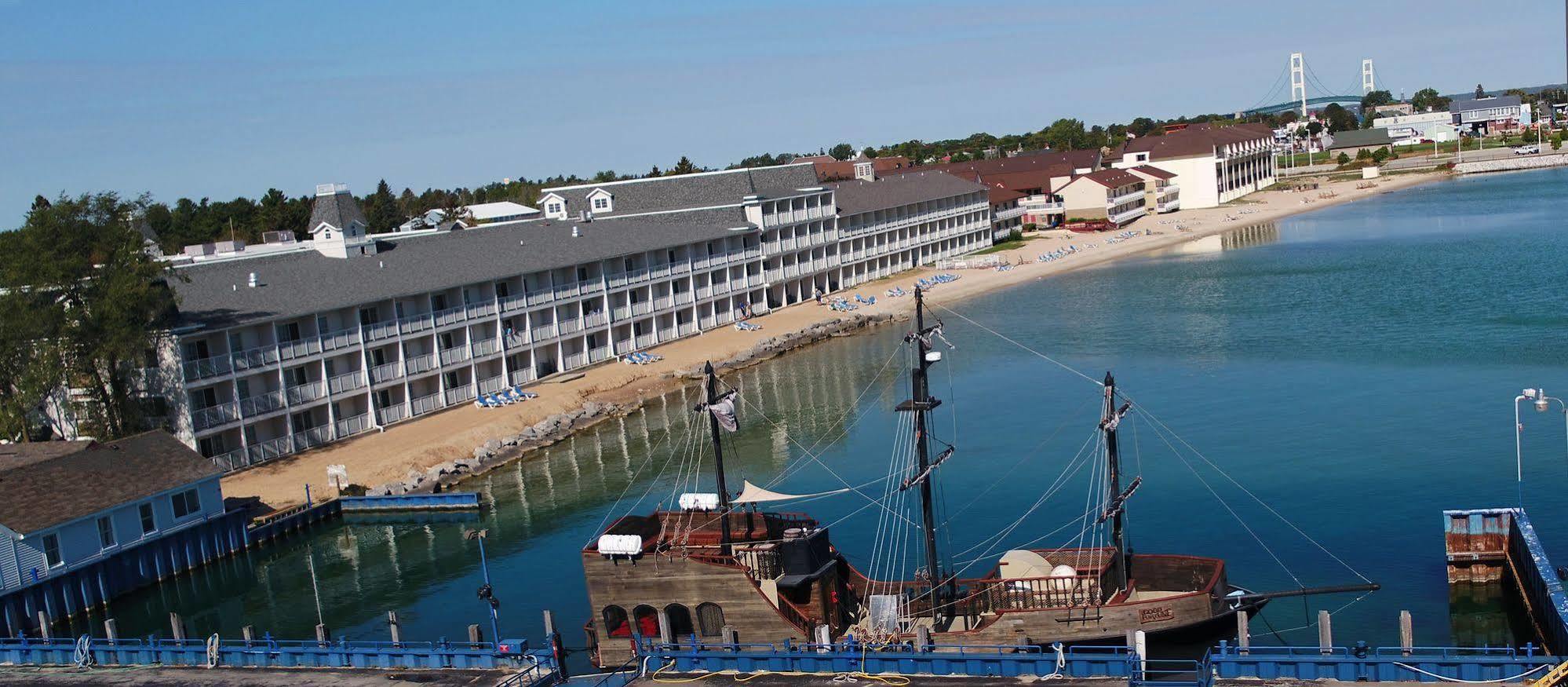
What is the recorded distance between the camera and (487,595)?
3191cm

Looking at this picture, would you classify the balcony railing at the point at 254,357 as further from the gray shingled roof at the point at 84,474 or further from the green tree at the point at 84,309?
the gray shingled roof at the point at 84,474

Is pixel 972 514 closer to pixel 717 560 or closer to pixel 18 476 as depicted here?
pixel 717 560

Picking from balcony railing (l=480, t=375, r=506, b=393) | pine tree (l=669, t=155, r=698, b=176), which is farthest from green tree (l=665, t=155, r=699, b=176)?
balcony railing (l=480, t=375, r=506, b=393)

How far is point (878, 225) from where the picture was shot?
11694cm

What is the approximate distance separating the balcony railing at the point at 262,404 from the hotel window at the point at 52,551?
612 inches

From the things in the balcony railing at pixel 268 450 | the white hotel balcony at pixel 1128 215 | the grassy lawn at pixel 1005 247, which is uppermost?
the white hotel balcony at pixel 1128 215

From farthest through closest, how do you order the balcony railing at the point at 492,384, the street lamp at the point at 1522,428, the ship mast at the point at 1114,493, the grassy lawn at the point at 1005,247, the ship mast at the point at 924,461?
the grassy lawn at the point at 1005,247 < the balcony railing at the point at 492,384 < the street lamp at the point at 1522,428 < the ship mast at the point at 924,461 < the ship mast at the point at 1114,493

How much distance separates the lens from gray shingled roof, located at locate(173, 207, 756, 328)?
A: 6291cm

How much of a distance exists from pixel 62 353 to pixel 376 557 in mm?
17877

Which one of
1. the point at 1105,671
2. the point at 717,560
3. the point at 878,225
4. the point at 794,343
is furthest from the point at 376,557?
the point at 878,225

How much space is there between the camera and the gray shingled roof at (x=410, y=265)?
206 ft

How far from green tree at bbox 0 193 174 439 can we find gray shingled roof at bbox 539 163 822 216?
54120mm

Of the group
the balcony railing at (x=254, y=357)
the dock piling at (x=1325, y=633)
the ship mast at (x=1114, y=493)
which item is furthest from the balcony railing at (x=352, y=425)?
the dock piling at (x=1325, y=633)

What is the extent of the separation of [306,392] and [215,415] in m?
4.97
